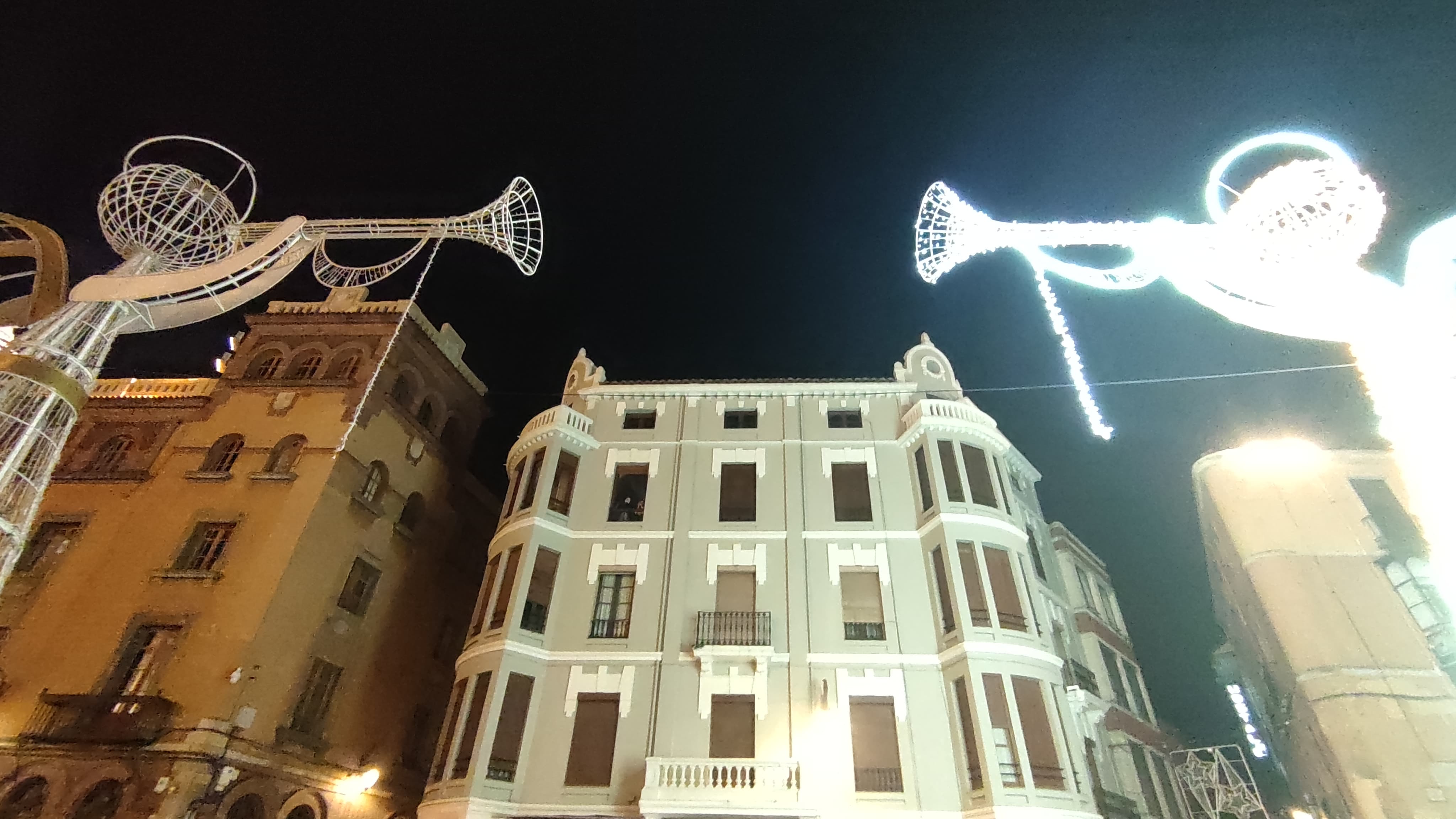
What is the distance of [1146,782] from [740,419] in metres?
21.5

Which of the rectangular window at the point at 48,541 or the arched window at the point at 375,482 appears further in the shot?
the arched window at the point at 375,482

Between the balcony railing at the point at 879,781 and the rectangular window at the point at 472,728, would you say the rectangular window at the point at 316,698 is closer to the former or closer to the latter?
the rectangular window at the point at 472,728

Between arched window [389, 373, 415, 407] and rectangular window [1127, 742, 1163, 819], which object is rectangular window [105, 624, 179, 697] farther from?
rectangular window [1127, 742, 1163, 819]

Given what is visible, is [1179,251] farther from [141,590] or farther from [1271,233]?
[141,590]

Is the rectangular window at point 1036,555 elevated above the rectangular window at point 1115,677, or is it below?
above

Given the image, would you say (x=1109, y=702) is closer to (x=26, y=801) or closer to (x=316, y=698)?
(x=316, y=698)

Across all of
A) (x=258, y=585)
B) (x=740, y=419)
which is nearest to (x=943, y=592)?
(x=740, y=419)

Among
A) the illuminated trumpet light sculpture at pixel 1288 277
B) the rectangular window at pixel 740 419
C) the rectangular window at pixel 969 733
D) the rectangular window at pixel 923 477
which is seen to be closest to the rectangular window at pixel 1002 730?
the rectangular window at pixel 969 733

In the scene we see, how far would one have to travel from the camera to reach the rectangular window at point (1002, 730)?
1700cm

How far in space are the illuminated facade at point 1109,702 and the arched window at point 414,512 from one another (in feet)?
81.4

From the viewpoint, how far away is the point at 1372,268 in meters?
15.2

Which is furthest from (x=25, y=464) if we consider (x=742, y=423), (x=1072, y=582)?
(x=1072, y=582)

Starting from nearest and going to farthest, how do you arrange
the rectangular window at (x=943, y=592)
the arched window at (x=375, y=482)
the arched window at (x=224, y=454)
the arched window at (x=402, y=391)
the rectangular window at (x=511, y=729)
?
the rectangular window at (x=511, y=729)
the rectangular window at (x=943, y=592)
the arched window at (x=224, y=454)
the arched window at (x=375, y=482)
the arched window at (x=402, y=391)

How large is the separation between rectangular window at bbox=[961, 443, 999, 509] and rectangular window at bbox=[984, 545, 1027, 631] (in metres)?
1.56
